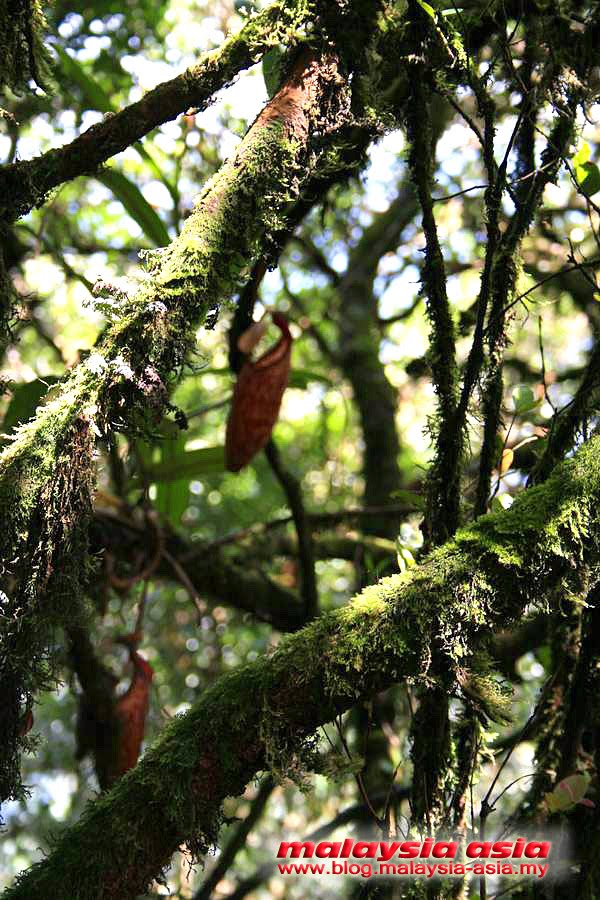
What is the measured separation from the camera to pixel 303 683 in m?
0.98

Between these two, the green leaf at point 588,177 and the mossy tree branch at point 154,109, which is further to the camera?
the green leaf at point 588,177

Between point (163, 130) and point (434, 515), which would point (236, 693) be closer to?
Answer: point (434, 515)

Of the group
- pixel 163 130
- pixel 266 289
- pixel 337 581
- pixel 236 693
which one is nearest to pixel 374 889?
pixel 236 693

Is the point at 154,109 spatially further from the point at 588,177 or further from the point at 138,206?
the point at 138,206

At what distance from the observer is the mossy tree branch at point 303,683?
967mm

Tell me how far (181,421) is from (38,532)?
10.4 inches

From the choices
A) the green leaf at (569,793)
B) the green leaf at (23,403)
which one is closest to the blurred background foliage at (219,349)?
the green leaf at (23,403)

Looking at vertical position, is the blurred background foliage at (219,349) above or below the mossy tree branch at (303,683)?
above

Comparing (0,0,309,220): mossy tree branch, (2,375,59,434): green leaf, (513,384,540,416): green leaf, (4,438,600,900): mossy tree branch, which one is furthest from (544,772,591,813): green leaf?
(2,375,59,434): green leaf

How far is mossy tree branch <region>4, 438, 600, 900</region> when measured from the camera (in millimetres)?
967

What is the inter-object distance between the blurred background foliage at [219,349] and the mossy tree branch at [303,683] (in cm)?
26

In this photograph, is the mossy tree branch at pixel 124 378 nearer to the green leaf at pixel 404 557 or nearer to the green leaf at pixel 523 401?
the green leaf at pixel 404 557

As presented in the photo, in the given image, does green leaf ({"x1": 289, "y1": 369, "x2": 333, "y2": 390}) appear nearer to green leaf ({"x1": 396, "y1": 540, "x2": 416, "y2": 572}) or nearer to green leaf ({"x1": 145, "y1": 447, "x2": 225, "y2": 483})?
green leaf ({"x1": 145, "y1": 447, "x2": 225, "y2": 483})

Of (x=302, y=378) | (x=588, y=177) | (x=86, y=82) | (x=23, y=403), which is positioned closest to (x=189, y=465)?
(x=302, y=378)
